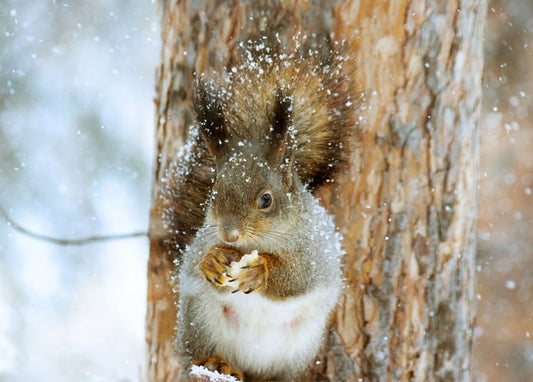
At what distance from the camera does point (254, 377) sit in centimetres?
123

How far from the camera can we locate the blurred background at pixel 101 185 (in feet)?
6.59

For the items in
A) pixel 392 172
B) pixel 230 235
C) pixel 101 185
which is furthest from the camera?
pixel 101 185

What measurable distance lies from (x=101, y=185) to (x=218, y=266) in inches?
58.3

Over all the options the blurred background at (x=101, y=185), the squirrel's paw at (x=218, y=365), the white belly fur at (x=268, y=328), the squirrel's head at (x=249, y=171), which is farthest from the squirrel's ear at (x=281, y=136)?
the blurred background at (x=101, y=185)

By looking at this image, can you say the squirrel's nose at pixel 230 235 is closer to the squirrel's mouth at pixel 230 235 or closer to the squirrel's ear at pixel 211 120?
the squirrel's mouth at pixel 230 235

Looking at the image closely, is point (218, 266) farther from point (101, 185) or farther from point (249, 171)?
point (101, 185)

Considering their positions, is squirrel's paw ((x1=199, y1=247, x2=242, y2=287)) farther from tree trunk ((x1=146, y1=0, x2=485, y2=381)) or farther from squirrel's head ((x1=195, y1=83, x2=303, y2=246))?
tree trunk ((x1=146, y1=0, x2=485, y2=381))

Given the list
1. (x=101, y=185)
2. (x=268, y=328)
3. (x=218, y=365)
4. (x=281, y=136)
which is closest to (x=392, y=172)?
(x=281, y=136)

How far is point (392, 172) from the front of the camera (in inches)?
44.1

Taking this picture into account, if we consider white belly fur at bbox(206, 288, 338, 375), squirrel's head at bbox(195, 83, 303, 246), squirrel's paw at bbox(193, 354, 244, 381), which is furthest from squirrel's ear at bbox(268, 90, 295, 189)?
squirrel's paw at bbox(193, 354, 244, 381)

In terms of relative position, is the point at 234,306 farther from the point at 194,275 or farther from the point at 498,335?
the point at 498,335

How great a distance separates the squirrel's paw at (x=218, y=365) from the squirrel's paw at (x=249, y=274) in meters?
0.18

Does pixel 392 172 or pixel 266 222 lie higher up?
pixel 392 172

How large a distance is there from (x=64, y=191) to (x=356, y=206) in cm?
160
